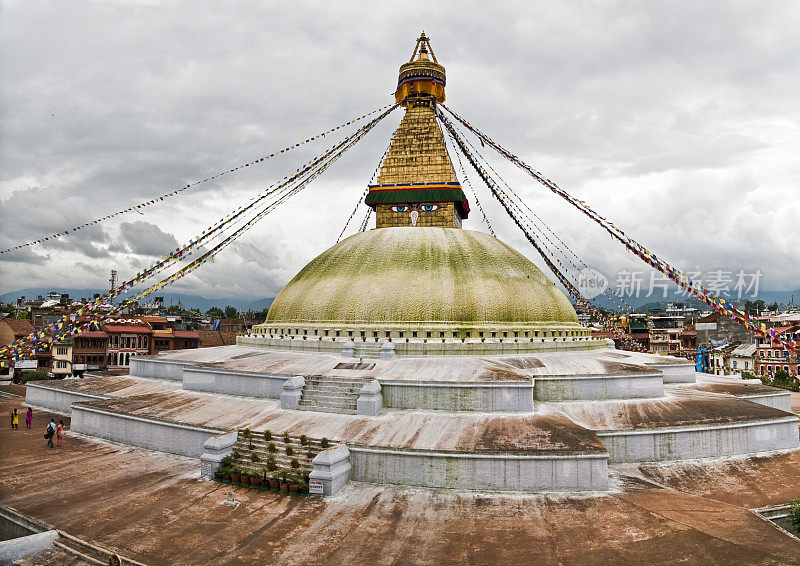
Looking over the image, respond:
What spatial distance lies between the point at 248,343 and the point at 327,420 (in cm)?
938

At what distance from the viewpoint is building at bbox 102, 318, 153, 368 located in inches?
1549

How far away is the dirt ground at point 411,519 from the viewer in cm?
760

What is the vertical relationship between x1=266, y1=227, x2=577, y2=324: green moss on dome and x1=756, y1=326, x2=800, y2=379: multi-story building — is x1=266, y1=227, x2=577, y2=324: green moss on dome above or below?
above

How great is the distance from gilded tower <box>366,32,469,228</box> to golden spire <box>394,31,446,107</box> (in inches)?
41.2

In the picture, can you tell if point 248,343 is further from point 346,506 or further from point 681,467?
point 681,467

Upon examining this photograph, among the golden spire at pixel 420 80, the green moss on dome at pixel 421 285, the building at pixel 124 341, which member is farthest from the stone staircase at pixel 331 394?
the building at pixel 124 341

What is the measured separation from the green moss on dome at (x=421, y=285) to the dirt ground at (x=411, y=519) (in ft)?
24.6

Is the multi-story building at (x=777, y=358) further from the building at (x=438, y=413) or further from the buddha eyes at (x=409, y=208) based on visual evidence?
the buddha eyes at (x=409, y=208)

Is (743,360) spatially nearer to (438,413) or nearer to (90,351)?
(438,413)

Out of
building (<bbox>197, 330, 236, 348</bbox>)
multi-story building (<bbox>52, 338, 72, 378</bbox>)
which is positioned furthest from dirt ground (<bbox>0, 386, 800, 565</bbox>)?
building (<bbox>197, 330, 236, 348</bbox>)

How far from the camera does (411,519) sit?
8.98 m

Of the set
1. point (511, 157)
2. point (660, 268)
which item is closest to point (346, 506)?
point (660, 268)

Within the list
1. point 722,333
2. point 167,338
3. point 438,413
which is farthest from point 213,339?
point 722,333

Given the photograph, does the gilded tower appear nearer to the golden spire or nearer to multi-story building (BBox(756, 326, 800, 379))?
the golden spire
